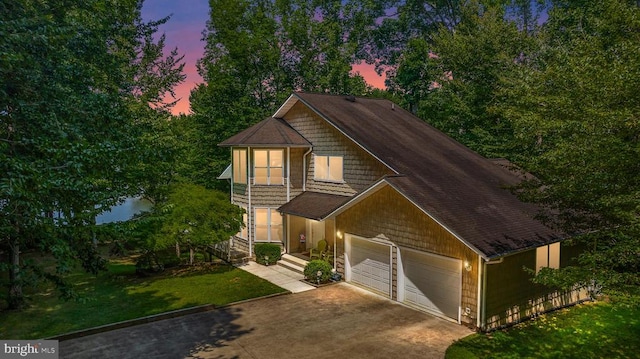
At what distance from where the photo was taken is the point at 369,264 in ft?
55.4

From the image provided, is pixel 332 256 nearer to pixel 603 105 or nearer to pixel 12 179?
pixel 603 105

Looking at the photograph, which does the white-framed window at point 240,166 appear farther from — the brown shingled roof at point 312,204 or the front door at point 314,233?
the front door at point 314,233

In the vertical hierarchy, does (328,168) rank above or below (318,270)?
above

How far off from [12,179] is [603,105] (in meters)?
11.4

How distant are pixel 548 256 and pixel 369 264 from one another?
664cm

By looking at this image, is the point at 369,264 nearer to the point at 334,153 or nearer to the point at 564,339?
the point at 334,153

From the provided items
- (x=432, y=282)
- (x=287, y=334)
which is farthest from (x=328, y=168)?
(x=287, y=334)

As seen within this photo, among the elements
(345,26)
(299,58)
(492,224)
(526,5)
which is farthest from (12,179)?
(526,5)

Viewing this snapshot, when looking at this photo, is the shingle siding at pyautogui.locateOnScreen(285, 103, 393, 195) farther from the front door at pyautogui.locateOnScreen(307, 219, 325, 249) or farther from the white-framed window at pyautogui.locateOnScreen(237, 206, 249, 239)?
the white-framed window at pyautogui.locateOnScreen(237, 206, 249, 239)

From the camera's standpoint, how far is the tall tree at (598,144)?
849 centimetres

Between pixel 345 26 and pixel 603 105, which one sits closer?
pixel 603 105

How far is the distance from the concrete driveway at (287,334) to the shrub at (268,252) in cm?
586

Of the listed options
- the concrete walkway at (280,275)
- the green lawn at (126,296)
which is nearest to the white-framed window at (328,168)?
the concrete walkway at (280,275)

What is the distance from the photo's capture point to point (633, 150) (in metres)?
8.23
